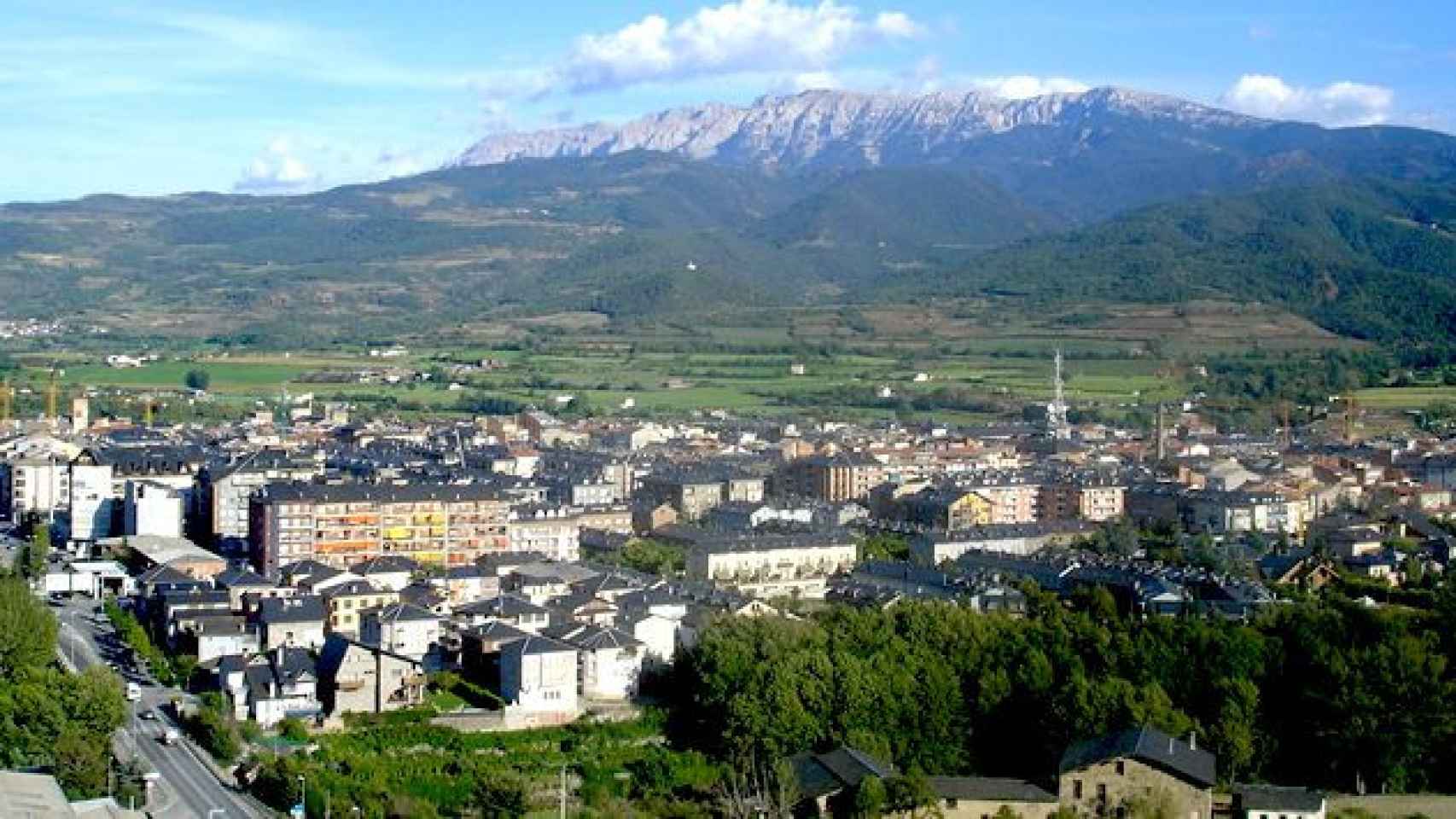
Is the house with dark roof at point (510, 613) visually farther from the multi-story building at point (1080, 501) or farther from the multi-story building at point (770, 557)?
the multi-story building at point (1080, 501)

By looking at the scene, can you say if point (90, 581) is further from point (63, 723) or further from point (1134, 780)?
point (1134, 780)

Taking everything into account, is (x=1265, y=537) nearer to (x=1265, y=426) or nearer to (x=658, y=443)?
(x=658, y=443)

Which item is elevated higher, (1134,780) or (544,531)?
(544,531)

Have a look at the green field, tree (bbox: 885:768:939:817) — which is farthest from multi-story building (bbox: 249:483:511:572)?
the green field

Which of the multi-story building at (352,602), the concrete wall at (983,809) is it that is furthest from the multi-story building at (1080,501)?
the concrete wall at (983,809)

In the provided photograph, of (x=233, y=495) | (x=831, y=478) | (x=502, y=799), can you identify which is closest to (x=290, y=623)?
(x=502, y=799)

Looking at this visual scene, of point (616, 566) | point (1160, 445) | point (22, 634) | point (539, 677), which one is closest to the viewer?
point (22, 634)

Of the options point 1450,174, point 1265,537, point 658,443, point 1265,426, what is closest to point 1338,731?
point 1265,537
